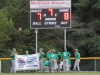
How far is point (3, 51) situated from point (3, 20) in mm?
4404

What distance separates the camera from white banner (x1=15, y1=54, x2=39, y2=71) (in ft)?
90.4

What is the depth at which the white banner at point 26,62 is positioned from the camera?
27.5 meters

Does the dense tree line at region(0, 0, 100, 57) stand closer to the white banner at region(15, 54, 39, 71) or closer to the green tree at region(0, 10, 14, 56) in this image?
the green tree at region(0, 10, 14, 56)

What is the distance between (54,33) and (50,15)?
12644 millimetres

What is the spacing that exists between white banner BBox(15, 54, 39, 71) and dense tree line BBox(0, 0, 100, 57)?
1133cm

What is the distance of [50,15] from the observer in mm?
29234

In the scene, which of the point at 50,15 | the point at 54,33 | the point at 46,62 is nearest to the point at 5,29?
the point at 54,33

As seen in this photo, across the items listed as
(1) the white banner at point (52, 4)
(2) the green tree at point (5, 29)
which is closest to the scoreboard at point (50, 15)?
(1) the white banner at point (52, 4)

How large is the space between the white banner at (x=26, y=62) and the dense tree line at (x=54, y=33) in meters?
11.3

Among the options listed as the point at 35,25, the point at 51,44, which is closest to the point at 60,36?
the point at 51,44

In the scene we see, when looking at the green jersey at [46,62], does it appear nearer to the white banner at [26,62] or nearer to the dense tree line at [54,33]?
the white banner at [26,62]

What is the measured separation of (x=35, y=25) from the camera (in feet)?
95.8

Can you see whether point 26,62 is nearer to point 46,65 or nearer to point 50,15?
point 46,65

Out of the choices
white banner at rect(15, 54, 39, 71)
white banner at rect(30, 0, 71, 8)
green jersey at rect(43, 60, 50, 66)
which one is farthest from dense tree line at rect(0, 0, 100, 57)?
white banner at rect(15, 54, 39, 71)
